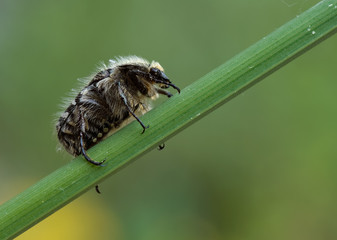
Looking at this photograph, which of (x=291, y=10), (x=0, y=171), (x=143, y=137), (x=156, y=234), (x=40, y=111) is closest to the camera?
(x=143, y=137)

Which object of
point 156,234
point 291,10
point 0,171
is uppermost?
point 0,171

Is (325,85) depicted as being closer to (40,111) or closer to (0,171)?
(40,111)

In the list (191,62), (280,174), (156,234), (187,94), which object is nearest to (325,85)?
(280,174)

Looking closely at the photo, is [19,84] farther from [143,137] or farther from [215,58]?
[143,137]

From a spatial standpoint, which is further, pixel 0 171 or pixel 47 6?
pixel 47 6

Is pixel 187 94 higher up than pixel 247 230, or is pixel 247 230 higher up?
pixel 187 94

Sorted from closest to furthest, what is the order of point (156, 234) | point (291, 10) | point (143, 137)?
1. point (143, 137)
2. point (156, 234)
3. point (291, 10)
